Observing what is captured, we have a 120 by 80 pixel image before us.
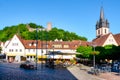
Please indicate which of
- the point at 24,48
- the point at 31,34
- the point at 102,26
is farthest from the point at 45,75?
the point at 102,26

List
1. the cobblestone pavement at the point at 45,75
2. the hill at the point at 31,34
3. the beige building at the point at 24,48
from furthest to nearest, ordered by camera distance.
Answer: the hill at the point at 31,34
the beige building at the point at 24,48
the cobblestone pavement at the point at 45,75

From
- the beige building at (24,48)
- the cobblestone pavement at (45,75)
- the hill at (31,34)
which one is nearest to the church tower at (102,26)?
the hill at (31,34)

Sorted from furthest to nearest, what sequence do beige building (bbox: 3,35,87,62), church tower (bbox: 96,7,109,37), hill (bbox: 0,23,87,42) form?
church tower (bbox: 96,7,109,37) < hill (bbox: 0,23,87,42) < beige building (bbox: 3,35,87,62)

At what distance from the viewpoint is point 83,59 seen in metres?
78.8

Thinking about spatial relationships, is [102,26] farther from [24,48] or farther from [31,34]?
[24,48]

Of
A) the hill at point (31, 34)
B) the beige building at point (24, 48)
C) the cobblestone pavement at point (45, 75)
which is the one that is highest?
the hill at point (31, 34)

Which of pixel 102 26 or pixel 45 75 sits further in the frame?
pixel 102 26

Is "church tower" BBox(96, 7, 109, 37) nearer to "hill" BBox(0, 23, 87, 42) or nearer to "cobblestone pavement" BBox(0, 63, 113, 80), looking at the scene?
"hill" BBox(0, 23, 87, 42)

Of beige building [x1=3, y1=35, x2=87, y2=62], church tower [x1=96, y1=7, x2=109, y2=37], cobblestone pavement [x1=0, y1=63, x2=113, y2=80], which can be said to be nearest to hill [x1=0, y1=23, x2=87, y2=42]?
church tower [x1=96, y1=7, x2=109, y2=37]

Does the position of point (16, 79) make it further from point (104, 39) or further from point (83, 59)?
point (104, 39)

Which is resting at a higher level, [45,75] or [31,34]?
[31,34]

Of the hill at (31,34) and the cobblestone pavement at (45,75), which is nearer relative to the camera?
the cobblestone pavement at (45,75)

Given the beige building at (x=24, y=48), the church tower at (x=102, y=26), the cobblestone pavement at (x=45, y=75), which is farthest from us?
the church tower at (x=102, y=26)

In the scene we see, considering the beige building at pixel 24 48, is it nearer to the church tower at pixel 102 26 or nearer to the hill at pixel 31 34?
the hill at pixel 31 34
